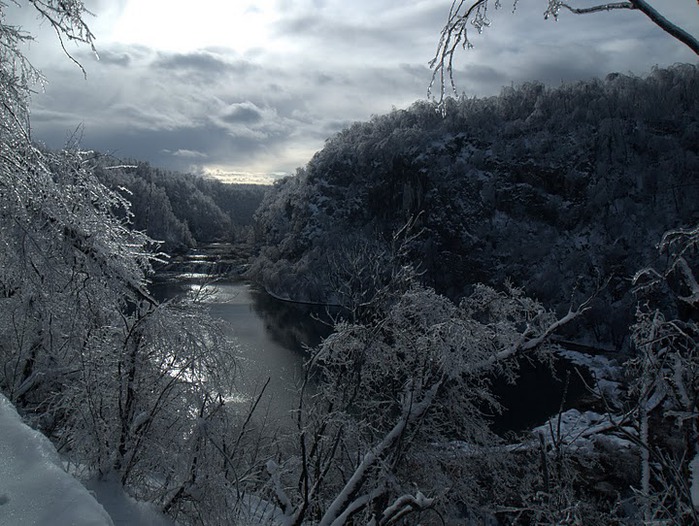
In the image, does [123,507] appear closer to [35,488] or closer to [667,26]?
[35,488]

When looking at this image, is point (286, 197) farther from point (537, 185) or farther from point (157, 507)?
point (157, 507)

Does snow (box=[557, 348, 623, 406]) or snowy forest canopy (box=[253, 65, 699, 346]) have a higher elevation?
snowy forest canopy (box=[253, 65, 699, 346])

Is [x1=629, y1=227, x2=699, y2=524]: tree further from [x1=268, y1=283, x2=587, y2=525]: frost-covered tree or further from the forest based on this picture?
[x1=268, y1=283, x2=587, y2=525]: frost-covered tree

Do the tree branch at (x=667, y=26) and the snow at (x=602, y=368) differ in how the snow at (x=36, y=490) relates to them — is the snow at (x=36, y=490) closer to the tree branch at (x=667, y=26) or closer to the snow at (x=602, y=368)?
the tree branch at (x=667, y=26)

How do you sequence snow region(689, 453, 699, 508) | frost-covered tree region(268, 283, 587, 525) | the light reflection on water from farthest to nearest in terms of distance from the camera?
1. the light reflection on water
2. frost-covered tree region(268, 283, 587, 525)
3. snow region(689, 453, 699, 508)

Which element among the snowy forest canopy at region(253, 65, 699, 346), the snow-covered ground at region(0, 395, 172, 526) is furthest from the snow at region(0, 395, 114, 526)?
the snowy forest canopy at region(253, 65, 699, 346)

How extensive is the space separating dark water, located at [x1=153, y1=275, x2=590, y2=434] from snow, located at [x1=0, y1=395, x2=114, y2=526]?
937 cm

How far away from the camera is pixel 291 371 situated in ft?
95.4

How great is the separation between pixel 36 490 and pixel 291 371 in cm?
2771

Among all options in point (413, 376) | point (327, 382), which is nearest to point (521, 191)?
point (327, 382)

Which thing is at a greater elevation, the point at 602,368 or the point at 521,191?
the point at 521,191

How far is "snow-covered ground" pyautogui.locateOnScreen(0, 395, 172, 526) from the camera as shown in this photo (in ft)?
6.20

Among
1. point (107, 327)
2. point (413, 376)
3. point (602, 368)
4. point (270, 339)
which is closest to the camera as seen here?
point (107, 327)

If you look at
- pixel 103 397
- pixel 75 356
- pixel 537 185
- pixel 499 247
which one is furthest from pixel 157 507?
pixel 537 185
